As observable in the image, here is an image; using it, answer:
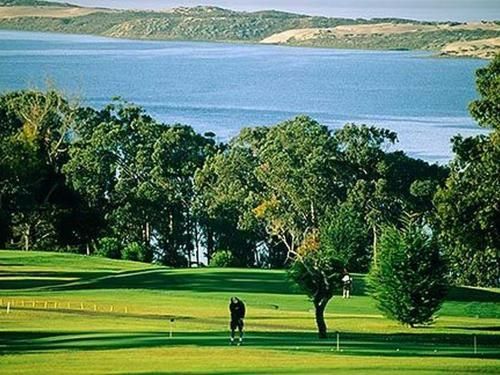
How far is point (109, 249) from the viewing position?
6438cm

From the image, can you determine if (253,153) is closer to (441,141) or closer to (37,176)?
(37,176)

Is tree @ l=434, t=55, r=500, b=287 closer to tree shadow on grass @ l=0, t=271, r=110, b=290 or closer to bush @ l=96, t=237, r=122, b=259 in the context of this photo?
tree shadow on grass @ l=0, t=271, r=110, b=290

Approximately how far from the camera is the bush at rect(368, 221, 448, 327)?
33000 mm

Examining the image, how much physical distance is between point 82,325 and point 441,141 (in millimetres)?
86446

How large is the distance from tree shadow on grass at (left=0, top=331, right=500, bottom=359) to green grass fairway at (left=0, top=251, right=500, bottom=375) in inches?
1.1

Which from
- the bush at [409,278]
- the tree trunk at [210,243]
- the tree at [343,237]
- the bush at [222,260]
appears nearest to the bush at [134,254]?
the bush at [222,260]

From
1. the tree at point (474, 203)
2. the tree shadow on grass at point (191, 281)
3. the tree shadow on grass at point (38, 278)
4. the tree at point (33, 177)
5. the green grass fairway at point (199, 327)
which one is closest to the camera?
the green grass fairway at point (199, 327)

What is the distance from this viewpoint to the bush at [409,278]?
33.0m

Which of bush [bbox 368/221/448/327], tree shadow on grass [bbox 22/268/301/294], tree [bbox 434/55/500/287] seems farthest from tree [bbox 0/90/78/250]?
bush [bbox 368/221/448/327]

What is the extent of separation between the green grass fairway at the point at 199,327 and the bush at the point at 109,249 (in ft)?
32.3

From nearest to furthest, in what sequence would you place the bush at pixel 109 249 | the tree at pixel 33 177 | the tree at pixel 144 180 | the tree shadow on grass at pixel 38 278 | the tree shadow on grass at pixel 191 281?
the tree shadow on grass at pixel 191 281 < the tree shadow on grass at pixel 38 278 < the bush at pixel 109 249 < the tree at pixel 33 177 < the tree at pixel 144 180

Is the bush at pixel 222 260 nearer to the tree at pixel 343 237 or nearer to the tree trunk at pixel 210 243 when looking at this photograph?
the tree at pixel 343 237

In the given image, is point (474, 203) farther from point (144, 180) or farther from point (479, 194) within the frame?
point (144, 180)

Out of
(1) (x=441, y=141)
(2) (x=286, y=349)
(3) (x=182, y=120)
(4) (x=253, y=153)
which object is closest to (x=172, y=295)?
(2) (x=286, y=349)
